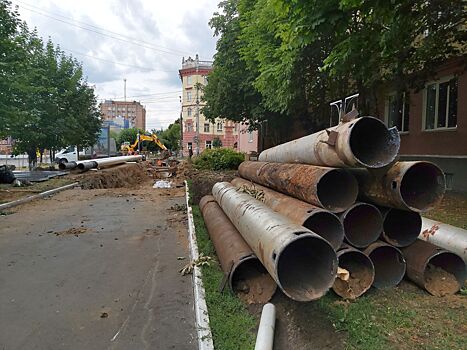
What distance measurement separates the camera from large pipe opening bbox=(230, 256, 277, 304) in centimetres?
402

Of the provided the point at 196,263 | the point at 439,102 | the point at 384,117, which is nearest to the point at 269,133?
the point at 384,117

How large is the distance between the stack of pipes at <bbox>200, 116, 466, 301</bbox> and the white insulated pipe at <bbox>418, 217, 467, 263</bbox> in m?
0.26

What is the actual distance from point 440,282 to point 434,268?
166mm

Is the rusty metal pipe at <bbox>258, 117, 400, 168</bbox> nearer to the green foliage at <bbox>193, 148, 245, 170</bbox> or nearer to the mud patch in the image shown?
the mud patch

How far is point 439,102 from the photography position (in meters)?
13.1

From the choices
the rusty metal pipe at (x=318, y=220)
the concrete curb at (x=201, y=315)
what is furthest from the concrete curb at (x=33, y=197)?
the rusty metal pipe at (x=318, y=220)

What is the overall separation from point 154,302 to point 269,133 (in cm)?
2076

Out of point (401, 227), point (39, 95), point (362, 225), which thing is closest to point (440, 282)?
point (401, 227)

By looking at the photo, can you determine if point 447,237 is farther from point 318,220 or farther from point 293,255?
point 293,255

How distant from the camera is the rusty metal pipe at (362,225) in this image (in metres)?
3.94

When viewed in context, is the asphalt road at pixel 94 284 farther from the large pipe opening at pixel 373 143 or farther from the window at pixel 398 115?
the window at pixel 398 115

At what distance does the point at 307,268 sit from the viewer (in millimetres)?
3547

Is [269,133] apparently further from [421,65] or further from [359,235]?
[359,235]

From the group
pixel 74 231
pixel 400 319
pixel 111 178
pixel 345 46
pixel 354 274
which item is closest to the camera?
pixel 400 319
